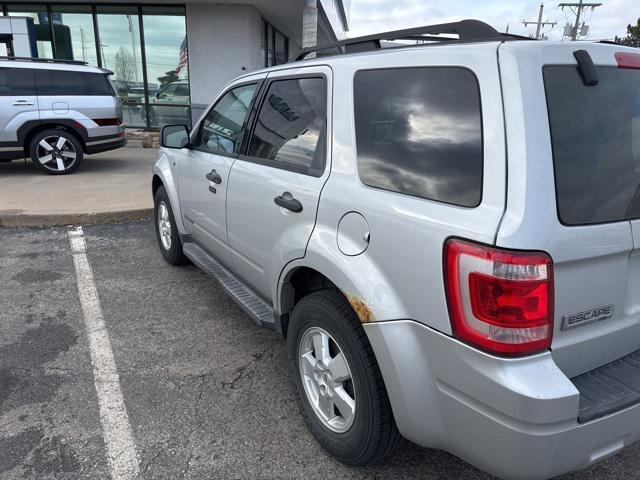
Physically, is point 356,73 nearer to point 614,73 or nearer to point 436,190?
point 436,190

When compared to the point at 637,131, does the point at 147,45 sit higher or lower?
higher

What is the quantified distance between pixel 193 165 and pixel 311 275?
6.07ft

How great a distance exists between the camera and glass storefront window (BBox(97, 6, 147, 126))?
1355cm

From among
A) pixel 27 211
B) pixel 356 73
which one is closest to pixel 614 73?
pixel 356 73

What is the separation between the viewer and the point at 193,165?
13.0ft

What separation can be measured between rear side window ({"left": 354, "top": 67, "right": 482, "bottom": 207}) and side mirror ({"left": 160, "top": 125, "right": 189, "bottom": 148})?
2283mm

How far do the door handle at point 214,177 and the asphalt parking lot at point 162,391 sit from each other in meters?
1.10

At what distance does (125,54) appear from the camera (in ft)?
45.7

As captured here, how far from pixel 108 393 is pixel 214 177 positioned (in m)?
1.52

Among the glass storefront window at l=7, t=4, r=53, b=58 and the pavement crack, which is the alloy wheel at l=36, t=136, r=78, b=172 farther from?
the pavement crack

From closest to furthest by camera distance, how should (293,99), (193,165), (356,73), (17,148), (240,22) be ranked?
(356,73), (293,99), (193,165), (17,148), (240,22)

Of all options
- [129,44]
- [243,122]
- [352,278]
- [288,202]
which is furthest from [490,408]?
[129,44]

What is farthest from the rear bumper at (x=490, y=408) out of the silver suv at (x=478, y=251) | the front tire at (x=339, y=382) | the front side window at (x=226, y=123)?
the front side window at (x=226, y=123)

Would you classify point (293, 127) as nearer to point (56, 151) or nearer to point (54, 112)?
point (54, 112)
